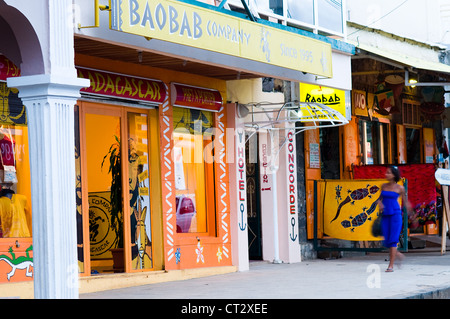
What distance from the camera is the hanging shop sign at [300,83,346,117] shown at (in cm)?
1562

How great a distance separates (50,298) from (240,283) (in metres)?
4.50

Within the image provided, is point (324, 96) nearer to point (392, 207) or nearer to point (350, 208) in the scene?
point (350, 208)

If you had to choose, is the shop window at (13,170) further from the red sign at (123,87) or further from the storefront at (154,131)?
the red sign at (123,87)

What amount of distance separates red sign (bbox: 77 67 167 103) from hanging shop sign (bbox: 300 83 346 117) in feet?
12.5

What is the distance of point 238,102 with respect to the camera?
1442 centimetres

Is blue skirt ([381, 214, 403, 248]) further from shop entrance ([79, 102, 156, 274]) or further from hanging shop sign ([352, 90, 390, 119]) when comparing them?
hanging shop sign ([352, 90, 390, 119])

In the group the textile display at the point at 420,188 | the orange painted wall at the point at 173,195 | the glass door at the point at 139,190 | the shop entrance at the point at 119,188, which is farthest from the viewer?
the textile display at the point at 420,188

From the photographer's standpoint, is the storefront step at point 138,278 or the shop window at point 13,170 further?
the storefront step at point 138,278

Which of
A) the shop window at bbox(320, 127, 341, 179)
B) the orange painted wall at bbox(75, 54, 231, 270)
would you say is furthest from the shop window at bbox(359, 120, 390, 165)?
the orange painted wall at bbox(75, 54, 231, 270)

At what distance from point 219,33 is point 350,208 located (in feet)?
19.1

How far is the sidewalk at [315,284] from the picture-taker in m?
10.1

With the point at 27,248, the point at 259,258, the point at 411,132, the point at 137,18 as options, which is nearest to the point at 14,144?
the point at 27,248

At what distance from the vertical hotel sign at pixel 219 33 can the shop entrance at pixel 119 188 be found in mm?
2213

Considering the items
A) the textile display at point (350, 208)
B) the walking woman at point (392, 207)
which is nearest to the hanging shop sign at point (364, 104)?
the textile display at point (350, 208)
